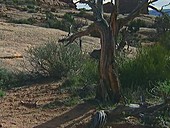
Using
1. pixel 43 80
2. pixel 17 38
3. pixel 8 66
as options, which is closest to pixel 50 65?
pixel 43 80

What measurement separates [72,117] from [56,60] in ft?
14.1

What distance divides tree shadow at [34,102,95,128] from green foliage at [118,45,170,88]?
48.8 inches

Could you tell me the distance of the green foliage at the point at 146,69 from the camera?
8508 mm

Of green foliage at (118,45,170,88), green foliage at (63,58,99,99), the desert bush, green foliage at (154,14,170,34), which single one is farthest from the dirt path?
green foliage at (154,14,170,34)

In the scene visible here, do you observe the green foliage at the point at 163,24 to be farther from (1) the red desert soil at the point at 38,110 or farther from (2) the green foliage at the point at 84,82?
(1) the red desert soil at the point at 38,110

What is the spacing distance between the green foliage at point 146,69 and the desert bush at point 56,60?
245 centimetres

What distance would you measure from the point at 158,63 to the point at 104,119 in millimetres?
2910

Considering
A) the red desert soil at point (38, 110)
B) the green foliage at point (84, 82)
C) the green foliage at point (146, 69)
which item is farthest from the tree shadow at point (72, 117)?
the green foliage at point (146, 69)

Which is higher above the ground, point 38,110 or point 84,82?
point 84,82

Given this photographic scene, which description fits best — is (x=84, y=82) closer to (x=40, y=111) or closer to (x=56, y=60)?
(x=56, y=60)

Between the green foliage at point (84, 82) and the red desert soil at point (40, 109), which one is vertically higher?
the green foliage at point (84, 82)

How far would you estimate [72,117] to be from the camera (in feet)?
23.7

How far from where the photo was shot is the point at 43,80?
37.6 ft

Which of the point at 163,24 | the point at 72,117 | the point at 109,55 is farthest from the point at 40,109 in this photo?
the point at 163,24
